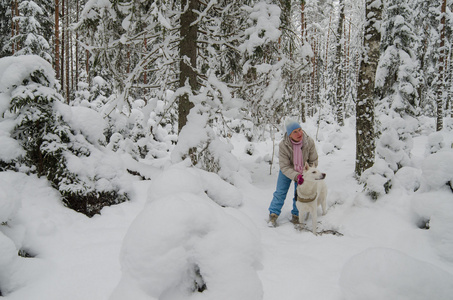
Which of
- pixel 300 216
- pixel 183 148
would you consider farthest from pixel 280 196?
pixel 183 148

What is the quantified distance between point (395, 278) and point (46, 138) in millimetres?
4880

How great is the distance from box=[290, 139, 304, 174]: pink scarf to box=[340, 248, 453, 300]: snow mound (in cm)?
261

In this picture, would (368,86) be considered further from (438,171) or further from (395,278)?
(395,278)

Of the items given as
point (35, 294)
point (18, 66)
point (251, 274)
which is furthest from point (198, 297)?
point (18, 66)

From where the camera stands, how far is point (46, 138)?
382 centimetres

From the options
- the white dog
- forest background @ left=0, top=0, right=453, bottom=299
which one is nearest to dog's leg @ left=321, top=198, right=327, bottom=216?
forest background @ left=0, top=0, right=453, bottom=299

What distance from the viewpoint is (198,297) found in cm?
173

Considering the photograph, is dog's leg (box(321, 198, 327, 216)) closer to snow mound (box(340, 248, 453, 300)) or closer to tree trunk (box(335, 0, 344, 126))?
snow mound (box(340, 248, 453, 300))

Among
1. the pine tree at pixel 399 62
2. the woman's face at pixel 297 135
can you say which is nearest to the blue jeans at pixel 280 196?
the woman's face at pixel 297 135

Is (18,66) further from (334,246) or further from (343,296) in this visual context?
(334,246)

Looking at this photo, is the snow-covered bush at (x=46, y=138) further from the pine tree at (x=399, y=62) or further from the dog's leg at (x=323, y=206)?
the pine tree at (x=399, y=62)

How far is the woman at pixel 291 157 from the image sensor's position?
439 centimetres

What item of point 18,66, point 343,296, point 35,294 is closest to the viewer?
point 343,296

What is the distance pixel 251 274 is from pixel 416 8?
22.1 m
